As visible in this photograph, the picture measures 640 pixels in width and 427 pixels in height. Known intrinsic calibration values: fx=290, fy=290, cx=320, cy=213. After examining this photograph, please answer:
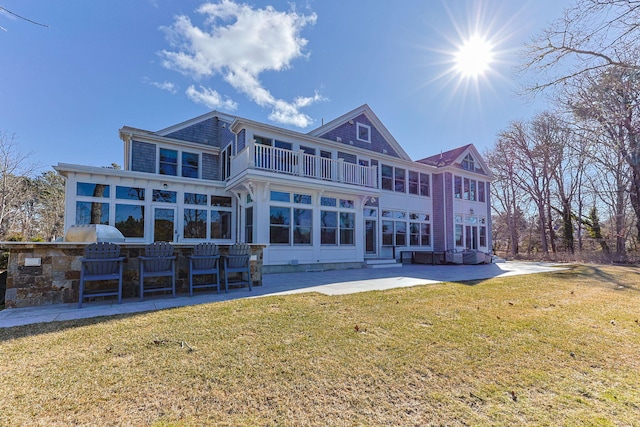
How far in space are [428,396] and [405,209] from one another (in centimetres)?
1392

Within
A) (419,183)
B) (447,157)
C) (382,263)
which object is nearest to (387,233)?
(382,263)

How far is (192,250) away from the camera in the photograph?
6.39 meters

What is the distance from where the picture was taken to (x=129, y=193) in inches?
415

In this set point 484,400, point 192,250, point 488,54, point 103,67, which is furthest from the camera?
point 103,67

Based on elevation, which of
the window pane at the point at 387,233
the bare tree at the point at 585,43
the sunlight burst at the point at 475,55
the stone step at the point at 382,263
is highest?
the sunlight burst at the point at 475,55

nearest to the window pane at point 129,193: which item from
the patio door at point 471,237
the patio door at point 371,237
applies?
the patio door at point 371,237

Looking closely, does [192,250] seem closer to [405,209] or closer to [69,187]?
[69,187]

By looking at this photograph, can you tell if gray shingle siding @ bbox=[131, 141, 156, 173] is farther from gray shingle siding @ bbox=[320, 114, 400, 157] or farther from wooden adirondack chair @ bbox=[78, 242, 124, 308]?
wooden adirondack chair @ bbox=[78, 242, 124, 308]

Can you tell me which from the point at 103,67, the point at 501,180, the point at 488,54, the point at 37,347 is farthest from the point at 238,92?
the point at 501,180

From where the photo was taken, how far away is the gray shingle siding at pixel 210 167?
13312mm

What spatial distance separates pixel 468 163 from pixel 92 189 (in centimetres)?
1932

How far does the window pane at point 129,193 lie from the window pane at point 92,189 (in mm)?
346

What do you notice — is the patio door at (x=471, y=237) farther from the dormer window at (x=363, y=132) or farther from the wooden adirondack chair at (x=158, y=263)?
the wooden adirondack chair at (x=158, y=263)

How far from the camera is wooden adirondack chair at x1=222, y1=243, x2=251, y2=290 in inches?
254
